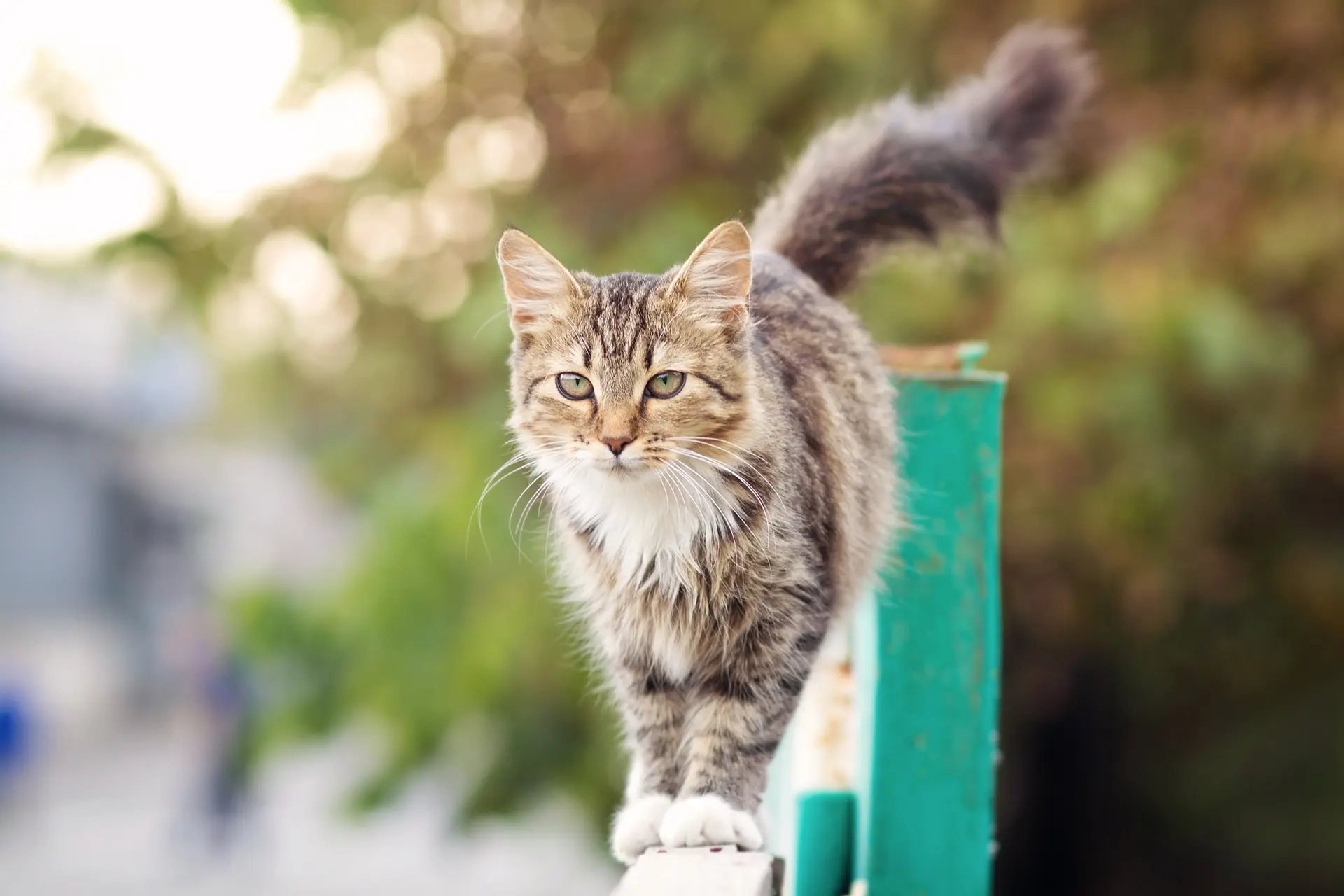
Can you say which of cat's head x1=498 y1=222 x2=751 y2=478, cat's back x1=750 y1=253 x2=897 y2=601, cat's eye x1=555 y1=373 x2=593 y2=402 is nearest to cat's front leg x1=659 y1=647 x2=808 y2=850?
cat's back x1=750 y1=253 x2=897 y2=601

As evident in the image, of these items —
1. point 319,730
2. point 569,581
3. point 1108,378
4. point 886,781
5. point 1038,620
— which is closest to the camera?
point 886,781

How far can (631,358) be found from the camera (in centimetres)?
219

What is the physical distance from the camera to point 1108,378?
16.6 ft

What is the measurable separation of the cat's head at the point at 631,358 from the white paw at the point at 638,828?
0.55m

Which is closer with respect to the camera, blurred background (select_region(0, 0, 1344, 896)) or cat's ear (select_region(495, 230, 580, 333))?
cat's ear (select_region(495, 230, 580, 333))

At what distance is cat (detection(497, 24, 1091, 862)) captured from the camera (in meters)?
2.15

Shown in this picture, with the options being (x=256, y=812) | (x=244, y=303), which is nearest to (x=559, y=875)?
(x=244, y=303)

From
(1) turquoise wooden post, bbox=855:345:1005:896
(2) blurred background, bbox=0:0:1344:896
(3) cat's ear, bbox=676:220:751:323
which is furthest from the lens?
(2) blurred background, bbox=0:0:1344:896

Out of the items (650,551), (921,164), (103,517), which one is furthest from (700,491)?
(103,517)

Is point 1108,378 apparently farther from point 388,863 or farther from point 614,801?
point 388,863

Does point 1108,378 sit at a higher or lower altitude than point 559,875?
higher

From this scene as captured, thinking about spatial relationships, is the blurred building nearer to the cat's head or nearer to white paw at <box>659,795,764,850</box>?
the cat's head

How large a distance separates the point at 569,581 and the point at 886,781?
67 centimetres

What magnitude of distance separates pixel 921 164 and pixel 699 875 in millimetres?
1683
